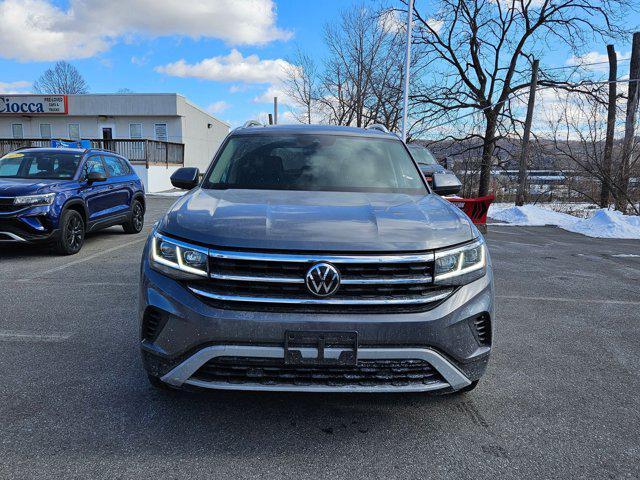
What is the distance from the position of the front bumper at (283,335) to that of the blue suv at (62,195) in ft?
18.6

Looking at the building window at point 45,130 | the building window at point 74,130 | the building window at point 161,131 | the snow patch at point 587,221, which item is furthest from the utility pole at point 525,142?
the building window at point 45,130

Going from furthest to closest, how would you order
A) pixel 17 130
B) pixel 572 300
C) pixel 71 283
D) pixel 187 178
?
pixel 17 130 → pixel 71 283 → pixel 572 300 → pixel 187 178

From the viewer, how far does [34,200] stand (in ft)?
23.0

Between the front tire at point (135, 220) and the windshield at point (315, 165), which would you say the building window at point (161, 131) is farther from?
the windshield at point (315, 165)

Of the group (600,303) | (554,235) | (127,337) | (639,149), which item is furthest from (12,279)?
(639,149)

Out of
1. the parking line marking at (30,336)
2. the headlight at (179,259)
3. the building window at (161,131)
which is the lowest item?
the parking line marking at (30,336)

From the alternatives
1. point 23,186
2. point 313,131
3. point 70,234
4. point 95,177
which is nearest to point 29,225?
point 23,186

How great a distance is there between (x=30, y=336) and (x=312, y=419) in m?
2.78

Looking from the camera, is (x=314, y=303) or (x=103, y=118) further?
(x=103, y=118)

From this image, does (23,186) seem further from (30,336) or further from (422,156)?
(422,156)

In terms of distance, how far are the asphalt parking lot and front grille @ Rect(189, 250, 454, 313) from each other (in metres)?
0.58

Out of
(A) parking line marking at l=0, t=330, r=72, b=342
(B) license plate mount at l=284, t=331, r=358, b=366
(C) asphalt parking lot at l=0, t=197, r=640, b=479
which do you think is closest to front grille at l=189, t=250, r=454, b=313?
(B) license plate mount at l=284, t=331, r=358, b=366

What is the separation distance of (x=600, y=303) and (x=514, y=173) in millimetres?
19501

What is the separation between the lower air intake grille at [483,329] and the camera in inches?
98.7
